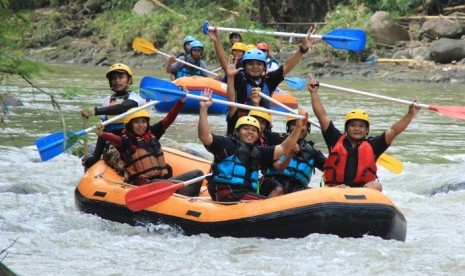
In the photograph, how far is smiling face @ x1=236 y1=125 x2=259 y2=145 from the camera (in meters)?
6.58

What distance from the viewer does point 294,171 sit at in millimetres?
7145

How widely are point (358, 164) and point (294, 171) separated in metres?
0.67

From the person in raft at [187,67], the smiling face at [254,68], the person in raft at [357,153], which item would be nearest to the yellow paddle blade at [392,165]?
the person in raft at [357,153]

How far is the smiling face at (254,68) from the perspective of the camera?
7.79 m

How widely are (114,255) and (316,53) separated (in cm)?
1812

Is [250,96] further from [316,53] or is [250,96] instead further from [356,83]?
[316,53]

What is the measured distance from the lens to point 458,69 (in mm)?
20938

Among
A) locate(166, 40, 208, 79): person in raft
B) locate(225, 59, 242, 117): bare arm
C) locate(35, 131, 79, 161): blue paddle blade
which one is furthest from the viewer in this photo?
locate(166, 40, 208, 79): person in raft

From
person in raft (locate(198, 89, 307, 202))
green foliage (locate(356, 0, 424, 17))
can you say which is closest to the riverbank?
green foliage (locate(356, 0, 424, 17))

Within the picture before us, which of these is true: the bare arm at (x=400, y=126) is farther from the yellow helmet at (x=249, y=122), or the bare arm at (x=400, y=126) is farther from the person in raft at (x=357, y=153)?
the yellow helmet at (x=249, y=122)

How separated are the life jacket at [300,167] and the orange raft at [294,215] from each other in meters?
0.74

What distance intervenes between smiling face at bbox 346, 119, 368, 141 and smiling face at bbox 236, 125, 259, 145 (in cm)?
69

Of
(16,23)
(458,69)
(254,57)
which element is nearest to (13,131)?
(254,57)

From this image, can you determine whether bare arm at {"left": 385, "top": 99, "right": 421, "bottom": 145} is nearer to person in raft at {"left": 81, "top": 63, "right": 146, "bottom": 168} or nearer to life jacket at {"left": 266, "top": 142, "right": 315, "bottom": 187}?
life jacket at {"left": 266, "top": 142, "right": 315, "bottom": 187}
